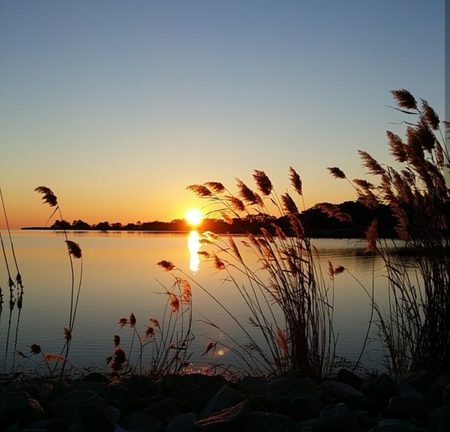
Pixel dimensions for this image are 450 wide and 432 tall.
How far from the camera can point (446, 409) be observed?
313 centimetres

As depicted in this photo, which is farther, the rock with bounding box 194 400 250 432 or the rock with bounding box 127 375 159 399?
the rock with bounding box 127 375 159 399

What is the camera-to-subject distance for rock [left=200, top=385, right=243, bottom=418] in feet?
10.5

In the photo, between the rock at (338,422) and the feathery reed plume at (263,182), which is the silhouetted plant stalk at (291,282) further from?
the rock at (338,422)

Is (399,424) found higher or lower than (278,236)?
lower

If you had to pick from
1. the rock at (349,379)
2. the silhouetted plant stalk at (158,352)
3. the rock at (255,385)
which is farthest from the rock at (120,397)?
the rock at (349,379)

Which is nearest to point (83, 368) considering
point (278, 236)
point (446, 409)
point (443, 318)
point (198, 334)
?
point (198, 334)

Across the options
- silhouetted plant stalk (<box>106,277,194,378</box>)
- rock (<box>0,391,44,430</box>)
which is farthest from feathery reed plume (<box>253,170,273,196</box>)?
rock (<box>0,391,44,430</box>)

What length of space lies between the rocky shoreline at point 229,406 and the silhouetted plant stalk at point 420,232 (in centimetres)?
50

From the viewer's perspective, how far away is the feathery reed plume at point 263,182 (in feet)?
15.7

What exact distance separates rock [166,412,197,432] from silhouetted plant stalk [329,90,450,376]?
218 centimetres

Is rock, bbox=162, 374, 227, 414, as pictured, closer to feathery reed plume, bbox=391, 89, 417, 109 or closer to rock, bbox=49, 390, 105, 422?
rock, bbox=49, 390, 105, 422

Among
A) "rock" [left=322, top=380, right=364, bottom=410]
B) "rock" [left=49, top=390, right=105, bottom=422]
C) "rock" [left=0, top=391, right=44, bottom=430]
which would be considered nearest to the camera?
"rock" [left=0, top=391, right=44, bottom=430]

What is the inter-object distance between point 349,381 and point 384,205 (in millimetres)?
1705

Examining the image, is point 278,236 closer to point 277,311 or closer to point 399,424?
point 399,424
